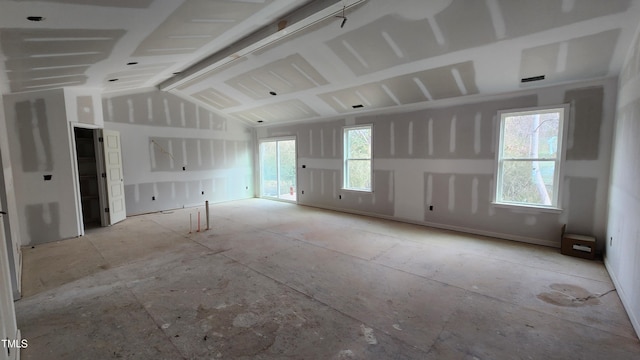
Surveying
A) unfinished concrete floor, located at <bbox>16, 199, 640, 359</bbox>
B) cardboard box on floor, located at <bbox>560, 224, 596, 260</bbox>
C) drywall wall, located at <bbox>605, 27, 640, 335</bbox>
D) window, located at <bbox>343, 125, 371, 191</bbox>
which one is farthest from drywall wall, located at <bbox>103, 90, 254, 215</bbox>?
drywall wall, located at <bbox>605, 27, 640, 335</bbox>

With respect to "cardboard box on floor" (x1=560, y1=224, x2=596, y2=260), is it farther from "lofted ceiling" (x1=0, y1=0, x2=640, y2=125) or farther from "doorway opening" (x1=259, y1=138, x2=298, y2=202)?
"doorway opening" (x1=259, y1=138, x2=298, y2=202)

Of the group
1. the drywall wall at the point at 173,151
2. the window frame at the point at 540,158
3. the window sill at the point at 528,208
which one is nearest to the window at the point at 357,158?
the window frame at the point at 540,158

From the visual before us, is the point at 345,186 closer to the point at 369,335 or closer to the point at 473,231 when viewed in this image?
the point at 473,231

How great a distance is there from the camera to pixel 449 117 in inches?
204

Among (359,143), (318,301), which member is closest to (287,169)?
(359,143)

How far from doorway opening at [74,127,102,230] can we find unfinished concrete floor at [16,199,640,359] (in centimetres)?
163

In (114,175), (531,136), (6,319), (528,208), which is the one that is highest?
(531,136)

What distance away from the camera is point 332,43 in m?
4.13

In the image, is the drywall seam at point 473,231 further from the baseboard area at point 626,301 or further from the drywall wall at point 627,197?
the baseboard area at point 626,301

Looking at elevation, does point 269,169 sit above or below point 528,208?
above

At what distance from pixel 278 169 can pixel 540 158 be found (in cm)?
671

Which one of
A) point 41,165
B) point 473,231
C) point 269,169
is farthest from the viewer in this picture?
point 269,169

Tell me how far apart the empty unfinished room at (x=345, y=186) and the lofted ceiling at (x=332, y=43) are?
0.10ft

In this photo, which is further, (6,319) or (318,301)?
(318,301)
